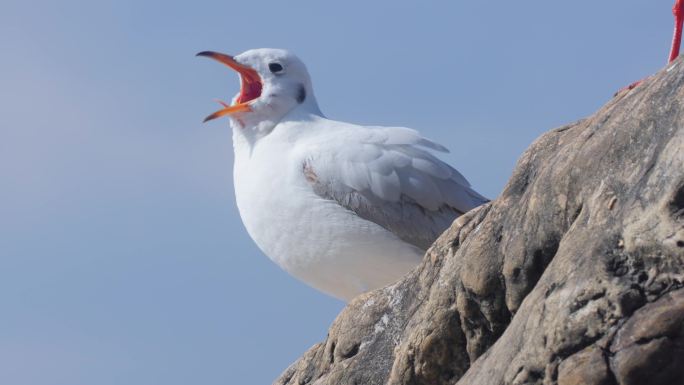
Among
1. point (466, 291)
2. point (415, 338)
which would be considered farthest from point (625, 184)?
point (415, 338)

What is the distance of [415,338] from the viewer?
254 inches

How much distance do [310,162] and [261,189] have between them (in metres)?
0.46

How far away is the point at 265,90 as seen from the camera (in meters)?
12.3

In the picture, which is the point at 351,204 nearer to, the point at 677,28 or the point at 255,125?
the point at 255,125

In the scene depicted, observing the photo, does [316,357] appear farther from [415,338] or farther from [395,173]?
[395,173]

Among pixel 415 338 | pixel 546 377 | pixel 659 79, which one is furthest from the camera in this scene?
pixel 415 338

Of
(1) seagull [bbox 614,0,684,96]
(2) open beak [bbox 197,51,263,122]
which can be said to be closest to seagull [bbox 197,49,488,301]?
(2) open beak [bbox 197,51,263,122]

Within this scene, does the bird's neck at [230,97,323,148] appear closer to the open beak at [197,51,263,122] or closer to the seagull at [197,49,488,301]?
the open beak at [197,51,263,122]

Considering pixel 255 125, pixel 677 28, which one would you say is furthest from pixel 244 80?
pixel 677 28

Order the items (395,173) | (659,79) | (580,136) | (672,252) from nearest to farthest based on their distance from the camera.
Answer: (672,252)
(659,79)
(580,136)
(395,173)

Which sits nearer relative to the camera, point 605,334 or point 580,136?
point 605,334

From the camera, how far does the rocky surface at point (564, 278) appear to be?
4793 millimetres

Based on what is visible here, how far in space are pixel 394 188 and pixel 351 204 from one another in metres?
0.37

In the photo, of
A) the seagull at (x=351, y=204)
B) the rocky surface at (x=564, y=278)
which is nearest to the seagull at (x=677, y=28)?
the rocky surface at (x=564, y=278)
